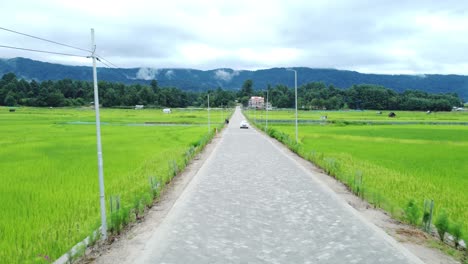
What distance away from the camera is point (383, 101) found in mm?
179000

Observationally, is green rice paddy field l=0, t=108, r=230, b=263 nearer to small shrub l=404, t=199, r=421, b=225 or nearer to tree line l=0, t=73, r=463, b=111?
small shrub l=404, t=199, r=421, b=225

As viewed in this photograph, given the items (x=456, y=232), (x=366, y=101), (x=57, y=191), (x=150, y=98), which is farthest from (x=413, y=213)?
(x=366, y=101)

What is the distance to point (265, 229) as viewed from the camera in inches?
377

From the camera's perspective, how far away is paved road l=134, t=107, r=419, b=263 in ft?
25.6

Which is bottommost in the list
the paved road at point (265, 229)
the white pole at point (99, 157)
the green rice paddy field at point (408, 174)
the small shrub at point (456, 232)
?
the green rice paddy field at point (408, 174)

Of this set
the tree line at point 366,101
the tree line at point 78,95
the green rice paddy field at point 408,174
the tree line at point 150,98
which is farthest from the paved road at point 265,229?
the tree line at point 366,101

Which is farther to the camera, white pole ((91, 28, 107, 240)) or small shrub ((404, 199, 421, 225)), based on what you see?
small shrub ((404, 199, 421, 225))

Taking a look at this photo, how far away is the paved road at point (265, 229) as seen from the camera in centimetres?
782

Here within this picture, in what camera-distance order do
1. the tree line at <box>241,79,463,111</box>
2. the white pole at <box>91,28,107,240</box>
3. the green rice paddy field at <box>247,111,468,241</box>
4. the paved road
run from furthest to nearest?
1. the tree line at <box>241,79,463,111</box>
2. the green rice paddy field at <box>247,111,468,241</box>
3. the white pole at <box>91,28,107,240</box>
4. the paved road

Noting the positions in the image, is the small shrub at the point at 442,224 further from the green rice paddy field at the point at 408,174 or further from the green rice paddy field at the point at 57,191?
the green rice paddy field at the point at 57,191

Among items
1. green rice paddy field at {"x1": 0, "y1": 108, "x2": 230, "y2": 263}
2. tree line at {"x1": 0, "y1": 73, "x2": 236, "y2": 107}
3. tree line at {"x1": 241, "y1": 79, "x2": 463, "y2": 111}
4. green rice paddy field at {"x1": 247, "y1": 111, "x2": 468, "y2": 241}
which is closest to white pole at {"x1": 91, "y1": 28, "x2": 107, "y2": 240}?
green rice paddy field at {"x1": 0, "y1": 108, "x2": 230, "y2": 263}

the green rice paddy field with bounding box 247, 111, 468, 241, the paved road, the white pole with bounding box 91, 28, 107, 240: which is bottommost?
the green rice paddy field with bounding box 247, 111, 468, 241

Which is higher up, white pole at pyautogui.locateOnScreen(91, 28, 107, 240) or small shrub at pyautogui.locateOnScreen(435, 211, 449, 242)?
white pole at pyautogui.locateOnScreen(91, 28, 107, 240)

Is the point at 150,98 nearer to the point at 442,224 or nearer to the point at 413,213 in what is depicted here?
the point at 413,213
